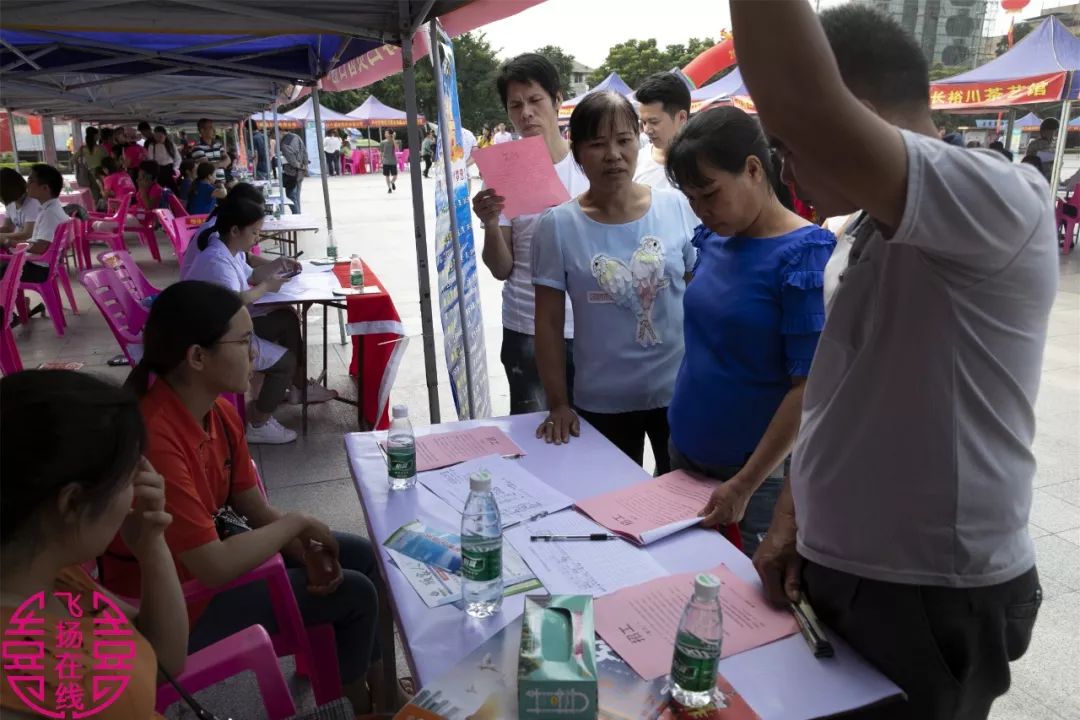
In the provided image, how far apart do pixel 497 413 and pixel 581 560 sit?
288cm

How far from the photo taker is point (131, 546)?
1.29 meters

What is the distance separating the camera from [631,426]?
81.7 inches

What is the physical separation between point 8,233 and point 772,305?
23.5 ft

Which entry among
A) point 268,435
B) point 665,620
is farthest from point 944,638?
point 268,435

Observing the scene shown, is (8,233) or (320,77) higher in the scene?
(320,77)

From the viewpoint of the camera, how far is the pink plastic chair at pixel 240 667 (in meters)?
1.42

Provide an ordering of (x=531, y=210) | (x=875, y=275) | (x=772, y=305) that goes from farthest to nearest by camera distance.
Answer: (x=531, y=210) → (x=772, y=305) → (x=875, y=275)

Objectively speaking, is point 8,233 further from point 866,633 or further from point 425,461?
point 866,633

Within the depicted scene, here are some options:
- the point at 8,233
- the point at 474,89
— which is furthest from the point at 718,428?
the point at 474,89

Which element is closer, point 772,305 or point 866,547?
point 866,547

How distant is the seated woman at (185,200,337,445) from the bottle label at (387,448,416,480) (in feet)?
7.75

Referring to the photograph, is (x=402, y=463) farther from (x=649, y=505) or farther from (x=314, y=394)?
(x=314, y=394)

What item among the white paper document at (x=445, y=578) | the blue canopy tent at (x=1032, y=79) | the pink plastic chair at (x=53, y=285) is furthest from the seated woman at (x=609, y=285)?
the blue canopy tent at (x=1032, y=79)

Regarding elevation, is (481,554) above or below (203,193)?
below
